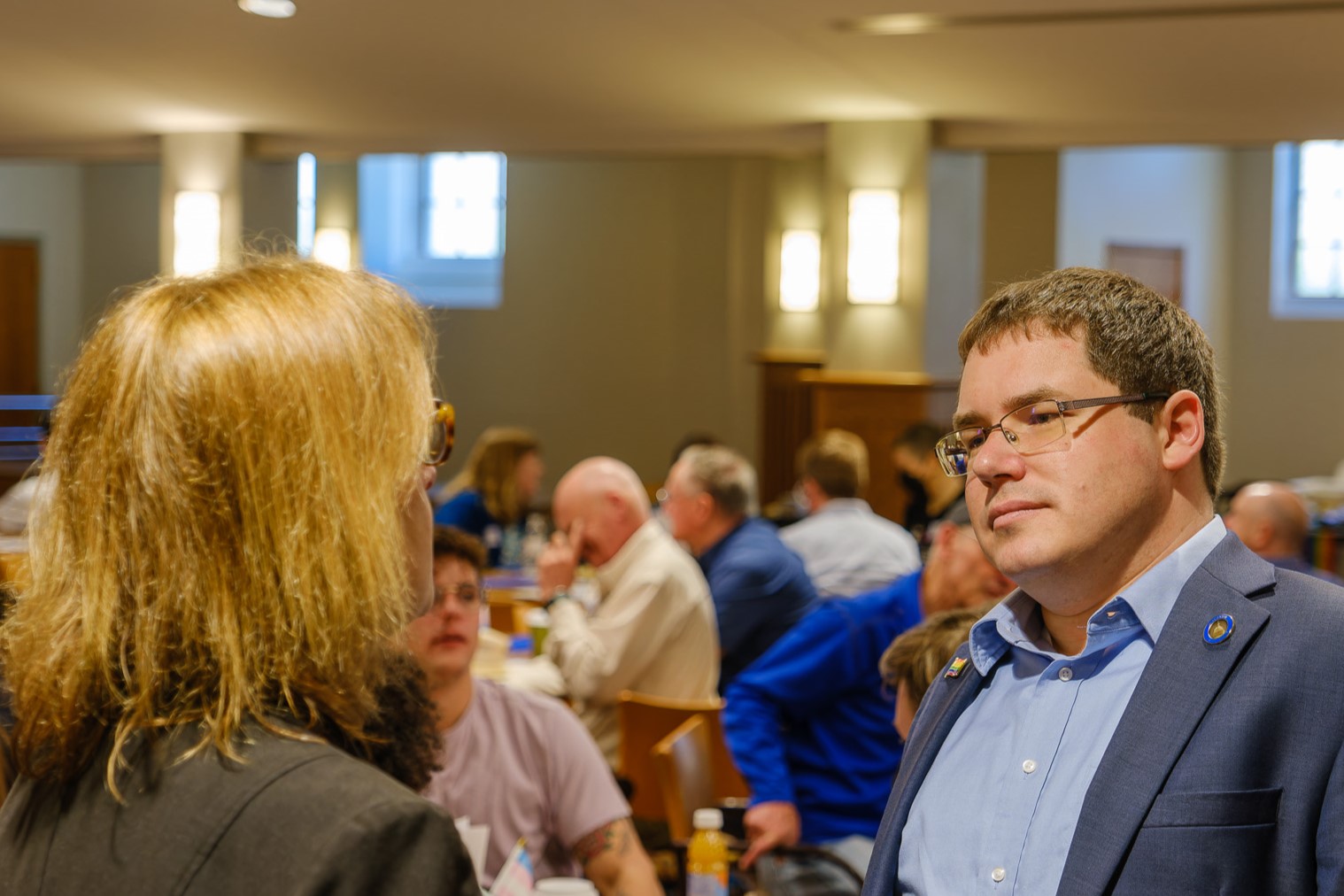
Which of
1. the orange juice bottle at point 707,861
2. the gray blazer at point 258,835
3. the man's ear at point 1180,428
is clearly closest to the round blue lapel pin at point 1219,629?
the man's ear at point 1180,428

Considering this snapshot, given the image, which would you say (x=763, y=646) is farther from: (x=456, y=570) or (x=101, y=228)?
(x=101, y=228)

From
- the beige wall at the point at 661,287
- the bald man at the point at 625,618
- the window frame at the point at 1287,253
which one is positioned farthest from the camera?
the window frame at the point at 1287,253

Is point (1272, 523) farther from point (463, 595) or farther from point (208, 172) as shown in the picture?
point (208, 172)

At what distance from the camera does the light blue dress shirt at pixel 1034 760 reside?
129 centimetres

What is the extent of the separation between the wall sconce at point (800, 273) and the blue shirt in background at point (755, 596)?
238 inches

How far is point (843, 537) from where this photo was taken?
542cm

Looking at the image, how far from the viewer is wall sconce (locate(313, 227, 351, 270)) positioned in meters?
11.5

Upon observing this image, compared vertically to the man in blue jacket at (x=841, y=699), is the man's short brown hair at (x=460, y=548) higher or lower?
higher

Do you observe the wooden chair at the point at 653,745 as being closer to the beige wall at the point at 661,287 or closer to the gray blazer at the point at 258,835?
the gray blazer at the point at 258,835

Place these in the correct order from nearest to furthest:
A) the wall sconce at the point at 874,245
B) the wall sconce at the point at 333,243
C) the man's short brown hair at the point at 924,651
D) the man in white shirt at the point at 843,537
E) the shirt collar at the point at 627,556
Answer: the man's short brown hair at the point at 924,651
the shirt collar at the point at 627,556
the man in white shirt at the point at 843,537
the wall sconce at the point at 874,245
the wall sconce at the point at 333,243

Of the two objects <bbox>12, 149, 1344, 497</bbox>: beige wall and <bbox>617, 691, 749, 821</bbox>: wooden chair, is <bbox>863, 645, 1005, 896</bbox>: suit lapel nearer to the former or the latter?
<bbox>617, 691, 749, 821</bbox>: wooden chair

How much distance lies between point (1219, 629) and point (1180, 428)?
23 centimetres

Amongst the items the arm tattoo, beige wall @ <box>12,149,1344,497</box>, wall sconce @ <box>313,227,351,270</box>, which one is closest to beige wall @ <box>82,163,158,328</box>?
beige wall @ <box>12,149,1344,497</box>

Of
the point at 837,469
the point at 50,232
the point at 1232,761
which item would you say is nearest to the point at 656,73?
the point at 837,469
